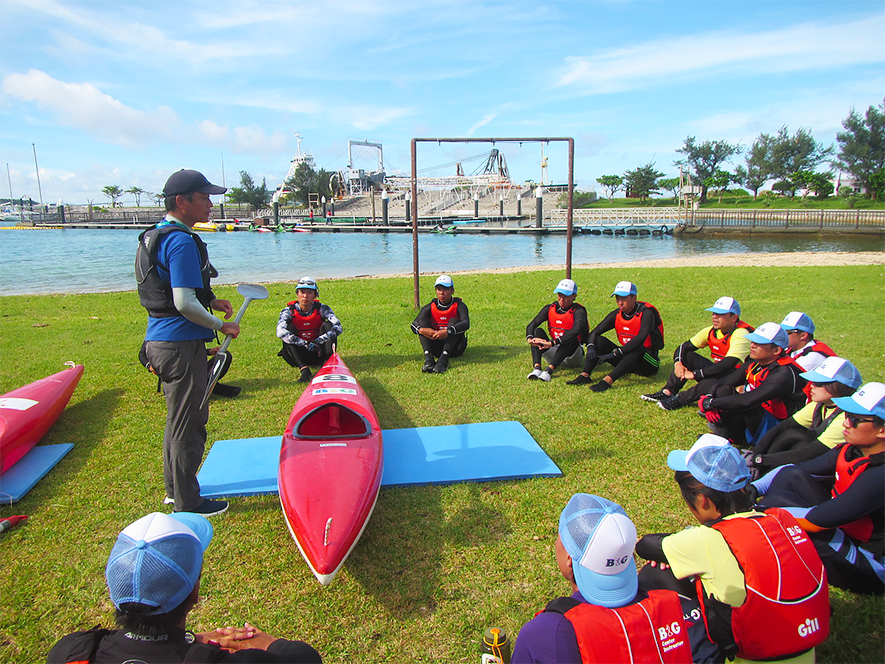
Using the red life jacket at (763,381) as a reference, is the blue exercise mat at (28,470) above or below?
below

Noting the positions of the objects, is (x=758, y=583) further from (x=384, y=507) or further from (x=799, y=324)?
(x=799, y=324)

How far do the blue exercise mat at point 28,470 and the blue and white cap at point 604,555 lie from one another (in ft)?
16.0

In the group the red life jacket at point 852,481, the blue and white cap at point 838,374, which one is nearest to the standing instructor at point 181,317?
the red life jacket at point 852,481

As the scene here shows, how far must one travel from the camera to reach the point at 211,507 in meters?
4.30

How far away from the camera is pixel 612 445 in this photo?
5.47 m

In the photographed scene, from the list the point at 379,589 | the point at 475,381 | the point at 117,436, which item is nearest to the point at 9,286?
the point at 117,436

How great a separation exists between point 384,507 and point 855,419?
3309mm

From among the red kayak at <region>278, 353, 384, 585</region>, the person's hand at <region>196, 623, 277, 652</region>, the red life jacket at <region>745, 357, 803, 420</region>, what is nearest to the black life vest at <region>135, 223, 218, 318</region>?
the red kayak at <region>278, 353, 384, 585</region>

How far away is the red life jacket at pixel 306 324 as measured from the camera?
803cm

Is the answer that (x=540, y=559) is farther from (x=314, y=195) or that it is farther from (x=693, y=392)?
(x=314, y=195)

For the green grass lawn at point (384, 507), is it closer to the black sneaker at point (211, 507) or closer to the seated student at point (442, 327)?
the black sneaker at point (211, 507)

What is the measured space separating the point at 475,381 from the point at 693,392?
9.35ft

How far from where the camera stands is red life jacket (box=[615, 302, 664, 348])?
7.23 meters

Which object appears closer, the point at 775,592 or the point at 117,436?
the point at 775,592
